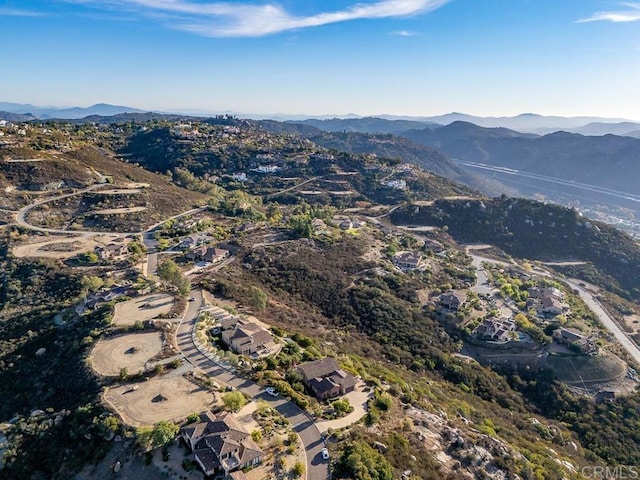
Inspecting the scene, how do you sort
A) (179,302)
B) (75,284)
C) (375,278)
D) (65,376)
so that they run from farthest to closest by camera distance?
(375,278) → (75,284) → (179,302) → (65,376)

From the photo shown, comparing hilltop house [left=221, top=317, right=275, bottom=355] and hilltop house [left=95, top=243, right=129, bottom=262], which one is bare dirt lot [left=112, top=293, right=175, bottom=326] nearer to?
hilltop house [left=221, top=317, right=275, bottom=355]

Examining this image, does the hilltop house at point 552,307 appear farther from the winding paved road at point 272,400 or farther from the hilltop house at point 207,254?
the winding paved road at point 272,400

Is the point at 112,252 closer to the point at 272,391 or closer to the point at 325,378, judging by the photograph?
the point at 272,391

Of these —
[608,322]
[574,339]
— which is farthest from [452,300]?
[608,322]

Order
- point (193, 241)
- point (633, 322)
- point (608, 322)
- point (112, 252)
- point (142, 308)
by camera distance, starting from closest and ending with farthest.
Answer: point (142, 308)
point (112, 252)
point (193, 241)
point (608, 322)
point (633, 322)

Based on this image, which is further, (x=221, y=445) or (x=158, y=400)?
(x=158, y=400)

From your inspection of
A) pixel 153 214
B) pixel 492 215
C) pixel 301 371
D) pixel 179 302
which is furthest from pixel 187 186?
pixel 301 371

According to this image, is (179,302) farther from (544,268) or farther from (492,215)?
(492,215)
